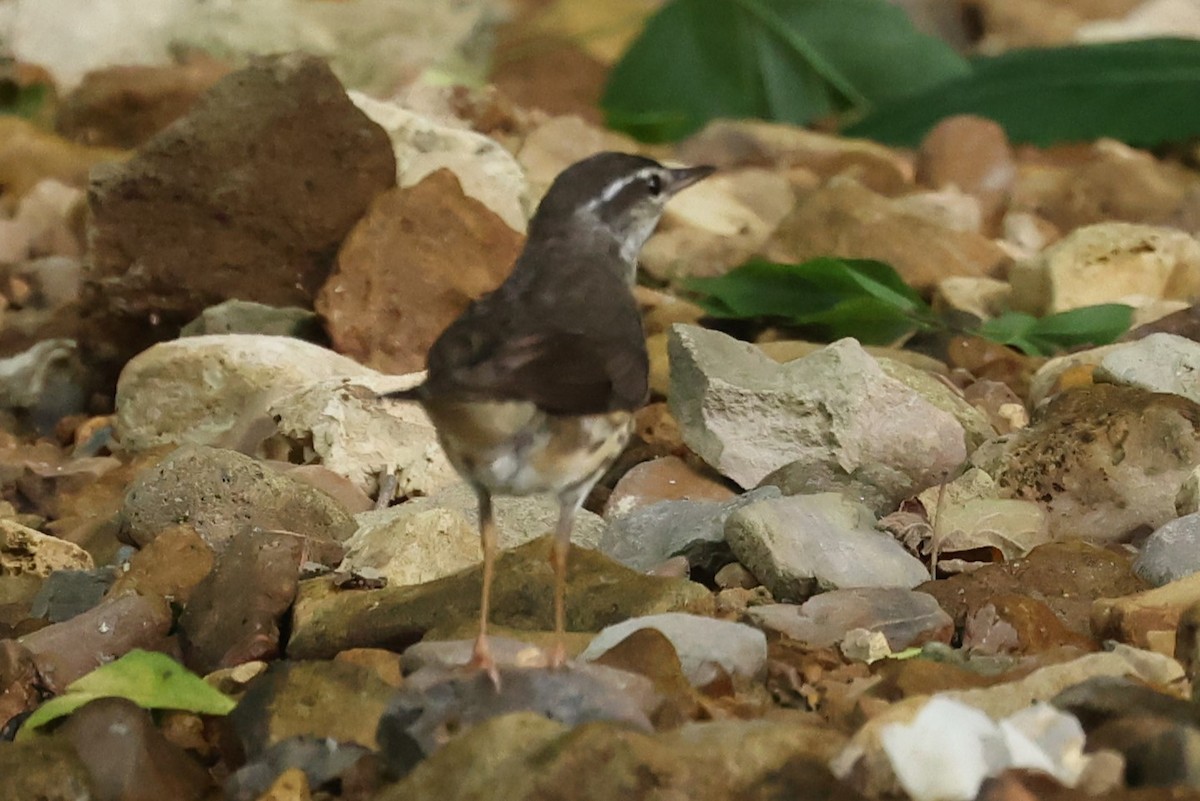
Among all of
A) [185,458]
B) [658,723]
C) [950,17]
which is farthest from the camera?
[950,17]

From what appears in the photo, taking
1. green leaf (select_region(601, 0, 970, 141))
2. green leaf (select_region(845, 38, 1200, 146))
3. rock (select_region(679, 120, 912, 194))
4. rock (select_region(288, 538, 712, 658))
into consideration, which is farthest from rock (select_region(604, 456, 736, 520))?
green leaf (select_region(601, 0, 970, 141))

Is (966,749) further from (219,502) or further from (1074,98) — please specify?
(1074,98)

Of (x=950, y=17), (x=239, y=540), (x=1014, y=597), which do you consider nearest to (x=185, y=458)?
(x=239, y=540)

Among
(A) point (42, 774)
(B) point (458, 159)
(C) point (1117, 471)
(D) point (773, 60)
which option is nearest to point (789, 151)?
(D) point (773, 60)

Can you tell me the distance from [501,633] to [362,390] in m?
1.80

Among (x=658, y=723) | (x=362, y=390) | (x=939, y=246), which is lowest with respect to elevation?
(x=939, y=246)

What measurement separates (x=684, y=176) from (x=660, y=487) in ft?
3.49

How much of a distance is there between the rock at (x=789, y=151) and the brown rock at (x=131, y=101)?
2.96 meters

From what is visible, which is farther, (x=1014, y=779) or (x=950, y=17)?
(x=950, y=17)

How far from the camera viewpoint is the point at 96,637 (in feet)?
13.5

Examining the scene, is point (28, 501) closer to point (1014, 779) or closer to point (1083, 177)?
point (1014, 779)

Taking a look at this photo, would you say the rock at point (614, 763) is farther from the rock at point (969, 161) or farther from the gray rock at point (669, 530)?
the rock at point (969, 161)

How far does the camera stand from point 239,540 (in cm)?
420

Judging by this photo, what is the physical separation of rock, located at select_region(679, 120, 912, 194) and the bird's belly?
586 cm
